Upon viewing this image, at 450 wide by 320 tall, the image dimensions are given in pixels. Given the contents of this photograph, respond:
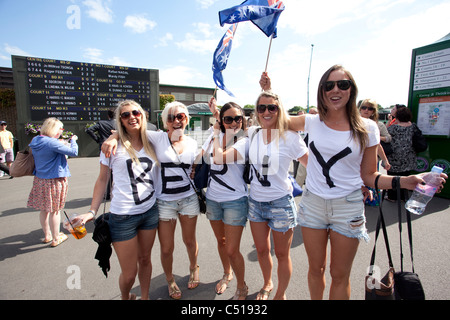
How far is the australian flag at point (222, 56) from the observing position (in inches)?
117

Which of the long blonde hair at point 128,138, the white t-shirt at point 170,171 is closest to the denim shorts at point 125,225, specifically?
the white t-shirt at point 170,171

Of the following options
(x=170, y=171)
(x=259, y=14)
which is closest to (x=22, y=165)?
(x=170, y=171)

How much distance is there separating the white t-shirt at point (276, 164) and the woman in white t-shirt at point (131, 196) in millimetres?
1007

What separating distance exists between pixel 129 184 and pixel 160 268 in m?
1.48

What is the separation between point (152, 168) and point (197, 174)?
470 mm

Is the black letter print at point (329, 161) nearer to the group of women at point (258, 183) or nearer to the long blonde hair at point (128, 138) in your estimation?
the group of women at point (258, 183)

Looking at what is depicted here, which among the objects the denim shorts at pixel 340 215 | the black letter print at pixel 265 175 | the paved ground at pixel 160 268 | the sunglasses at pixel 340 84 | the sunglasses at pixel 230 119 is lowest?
the paved ground at pixel 160 268

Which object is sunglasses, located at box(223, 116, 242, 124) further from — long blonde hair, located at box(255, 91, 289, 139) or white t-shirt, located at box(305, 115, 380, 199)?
white t-shirt, located at box(305, 115, 380, 199)

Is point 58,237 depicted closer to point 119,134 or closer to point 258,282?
point 119,134

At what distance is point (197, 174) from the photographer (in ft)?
7.88

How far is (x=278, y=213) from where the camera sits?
2.05 m

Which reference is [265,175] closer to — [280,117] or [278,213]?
[278,213]

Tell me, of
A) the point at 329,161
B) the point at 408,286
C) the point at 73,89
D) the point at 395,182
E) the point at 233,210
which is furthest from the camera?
the point at 73,89

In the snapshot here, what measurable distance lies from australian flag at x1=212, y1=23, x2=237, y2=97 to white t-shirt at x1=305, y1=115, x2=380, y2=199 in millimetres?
1555
